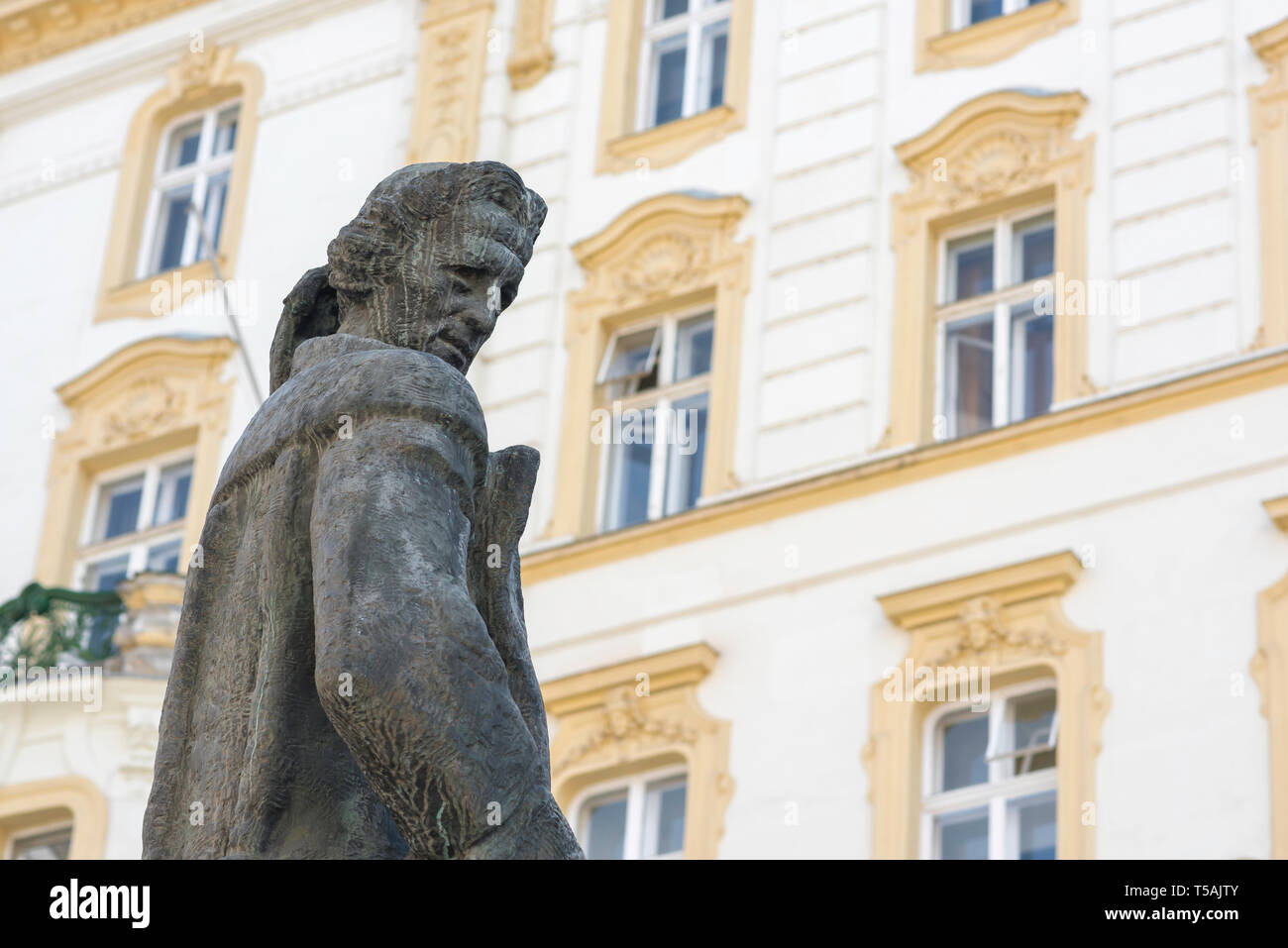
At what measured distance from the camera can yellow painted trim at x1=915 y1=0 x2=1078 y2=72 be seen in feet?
67.4

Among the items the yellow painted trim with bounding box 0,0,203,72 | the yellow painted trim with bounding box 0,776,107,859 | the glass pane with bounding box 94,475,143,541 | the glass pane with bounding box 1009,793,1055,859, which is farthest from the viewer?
the yellow painted trim with bounding box 0,0,203,72

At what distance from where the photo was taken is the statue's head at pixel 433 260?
178 inches

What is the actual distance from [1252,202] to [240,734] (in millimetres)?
15492

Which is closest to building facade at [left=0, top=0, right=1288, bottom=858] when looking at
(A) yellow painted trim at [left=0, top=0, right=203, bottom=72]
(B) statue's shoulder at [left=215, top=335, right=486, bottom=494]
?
(A) yellow painted trim at [left=0, top=0, right=203, bottom=72]

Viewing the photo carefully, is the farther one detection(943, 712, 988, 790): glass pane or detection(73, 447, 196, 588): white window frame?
detection(73, 447, 196, 588): white window frame

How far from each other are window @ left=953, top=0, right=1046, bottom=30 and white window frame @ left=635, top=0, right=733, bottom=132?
184cm

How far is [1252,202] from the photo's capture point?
19.1 m

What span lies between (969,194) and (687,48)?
3305 mm

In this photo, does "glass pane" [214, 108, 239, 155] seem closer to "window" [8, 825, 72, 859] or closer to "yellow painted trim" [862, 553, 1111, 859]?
"window" [8, 825, 72, 859]

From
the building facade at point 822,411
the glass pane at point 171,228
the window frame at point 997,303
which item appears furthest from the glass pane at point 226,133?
the window frame at point 997,303

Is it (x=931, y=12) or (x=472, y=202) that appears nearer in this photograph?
(x=472, y=202)
